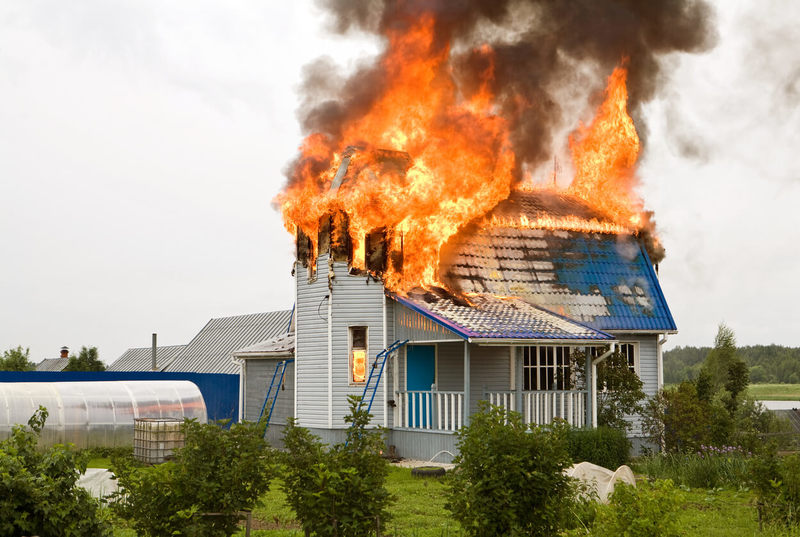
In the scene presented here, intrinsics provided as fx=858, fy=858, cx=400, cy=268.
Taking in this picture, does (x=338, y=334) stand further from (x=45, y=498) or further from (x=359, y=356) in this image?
(x=45, y=498)

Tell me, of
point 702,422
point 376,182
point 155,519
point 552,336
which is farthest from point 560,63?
point 155,519

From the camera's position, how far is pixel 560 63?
23906 millimetres

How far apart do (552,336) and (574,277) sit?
5068mm

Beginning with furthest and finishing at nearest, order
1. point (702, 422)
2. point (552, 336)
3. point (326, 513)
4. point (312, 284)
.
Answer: point (312, 284)
point (702, 422)
point (552, 336)
point (326, 513)

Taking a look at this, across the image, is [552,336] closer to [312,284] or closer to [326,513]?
[312,284]

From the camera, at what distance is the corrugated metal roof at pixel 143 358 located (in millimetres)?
50969

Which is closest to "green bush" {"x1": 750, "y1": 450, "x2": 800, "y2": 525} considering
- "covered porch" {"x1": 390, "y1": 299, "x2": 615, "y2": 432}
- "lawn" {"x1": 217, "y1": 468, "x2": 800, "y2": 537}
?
"lawn" {"x1": 217, "y1": 468, "x2": 800, "y2": 537}

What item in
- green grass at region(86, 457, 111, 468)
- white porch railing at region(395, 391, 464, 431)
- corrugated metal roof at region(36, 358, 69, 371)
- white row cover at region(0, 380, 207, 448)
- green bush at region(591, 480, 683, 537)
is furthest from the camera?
corrugated metal roof at region(36, 358, 69, 371)

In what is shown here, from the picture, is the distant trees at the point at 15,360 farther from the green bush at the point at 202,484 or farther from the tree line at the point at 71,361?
the green bush at the point at 202,484

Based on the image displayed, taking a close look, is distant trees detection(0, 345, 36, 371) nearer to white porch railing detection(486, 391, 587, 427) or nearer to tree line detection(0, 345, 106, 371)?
tree line detection(0, 345, 106, 371)

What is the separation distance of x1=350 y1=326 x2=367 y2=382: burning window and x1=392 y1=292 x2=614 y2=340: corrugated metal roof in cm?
154

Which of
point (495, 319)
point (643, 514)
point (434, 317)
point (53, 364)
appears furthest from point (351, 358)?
point (53, 364)

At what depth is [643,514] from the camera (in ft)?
29.8

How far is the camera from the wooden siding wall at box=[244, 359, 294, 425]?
84.5ft
